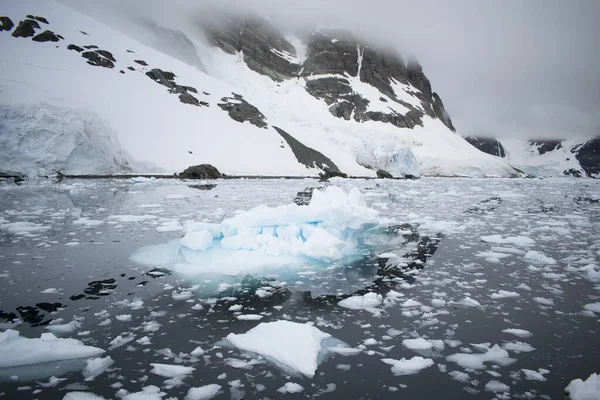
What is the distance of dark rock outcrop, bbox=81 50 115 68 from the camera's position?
46000 mm

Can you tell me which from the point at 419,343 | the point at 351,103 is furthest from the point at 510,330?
the point at 351,103

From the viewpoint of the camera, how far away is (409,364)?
9.05 feet

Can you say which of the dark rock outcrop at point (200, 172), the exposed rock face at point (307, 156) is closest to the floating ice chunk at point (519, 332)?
the dark rock outcrop at point (200, 172)

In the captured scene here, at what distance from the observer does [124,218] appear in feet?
33.2

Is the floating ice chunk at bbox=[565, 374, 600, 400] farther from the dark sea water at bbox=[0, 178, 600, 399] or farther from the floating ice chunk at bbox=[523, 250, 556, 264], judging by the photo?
the floating ice chunk at bbox=[523, 250, 556, 264]

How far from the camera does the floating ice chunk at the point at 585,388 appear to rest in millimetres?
2268

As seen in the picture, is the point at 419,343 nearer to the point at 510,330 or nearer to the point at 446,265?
the point at 510,330

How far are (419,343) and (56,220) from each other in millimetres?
10351

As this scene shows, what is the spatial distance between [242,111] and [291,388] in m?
56.1

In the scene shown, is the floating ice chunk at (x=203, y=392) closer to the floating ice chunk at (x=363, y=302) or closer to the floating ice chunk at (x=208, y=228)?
the floating ice chunk at (x=363, y=302)

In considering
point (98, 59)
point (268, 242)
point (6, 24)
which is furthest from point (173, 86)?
point (268, 242)

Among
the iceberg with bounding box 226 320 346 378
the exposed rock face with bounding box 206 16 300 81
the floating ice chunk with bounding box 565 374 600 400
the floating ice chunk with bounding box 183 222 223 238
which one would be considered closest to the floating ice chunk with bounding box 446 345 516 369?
the floating ice chunk with bounding box 565 374 600 400

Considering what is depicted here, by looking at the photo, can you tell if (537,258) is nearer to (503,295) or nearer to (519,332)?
(503,295)

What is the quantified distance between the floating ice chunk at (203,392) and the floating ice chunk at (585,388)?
2.57m
